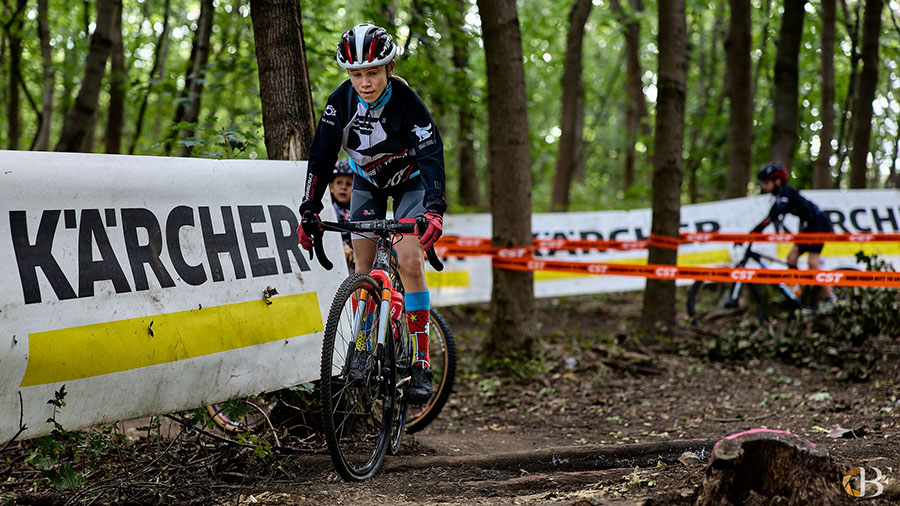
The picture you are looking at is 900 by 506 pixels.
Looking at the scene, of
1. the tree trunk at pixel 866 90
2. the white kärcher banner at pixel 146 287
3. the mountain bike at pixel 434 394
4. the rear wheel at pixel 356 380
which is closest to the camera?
the white kärcher banner at pixel 146 287

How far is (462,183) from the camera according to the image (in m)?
16.6

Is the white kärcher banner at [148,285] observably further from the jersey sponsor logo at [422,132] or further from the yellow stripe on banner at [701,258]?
the yellow stripe on banner at [701,258]

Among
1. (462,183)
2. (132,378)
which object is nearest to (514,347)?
(132,378)

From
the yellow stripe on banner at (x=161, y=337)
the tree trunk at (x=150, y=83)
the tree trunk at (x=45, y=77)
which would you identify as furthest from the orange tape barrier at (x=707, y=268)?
the tree trunk at (x=45, y=77)

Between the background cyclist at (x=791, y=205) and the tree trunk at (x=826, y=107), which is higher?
the tree trunk at (x=826, y=107)

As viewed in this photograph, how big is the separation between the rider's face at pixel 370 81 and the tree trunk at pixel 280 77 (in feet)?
3.52

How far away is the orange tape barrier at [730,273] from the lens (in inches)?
287

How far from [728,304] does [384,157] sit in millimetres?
7736

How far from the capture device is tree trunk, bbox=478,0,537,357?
7.51 metres

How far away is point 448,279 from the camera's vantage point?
11375 mm

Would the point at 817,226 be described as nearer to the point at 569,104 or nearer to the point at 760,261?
the point at 760,261

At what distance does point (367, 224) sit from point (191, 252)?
3.00 ft

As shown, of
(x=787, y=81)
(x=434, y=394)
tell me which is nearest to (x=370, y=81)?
(x=434, y=394)

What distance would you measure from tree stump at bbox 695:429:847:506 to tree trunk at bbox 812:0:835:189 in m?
12.7
